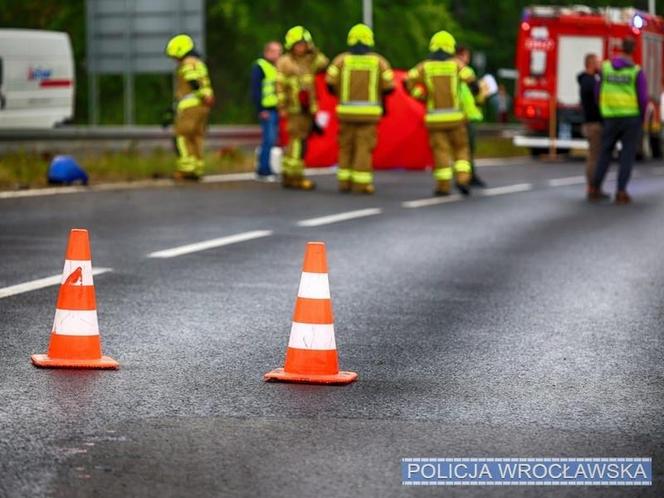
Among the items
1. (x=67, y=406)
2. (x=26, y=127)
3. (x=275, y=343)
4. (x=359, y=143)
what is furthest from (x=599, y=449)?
(x=26, y=127)

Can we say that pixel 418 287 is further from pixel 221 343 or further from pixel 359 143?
pixel 359 143

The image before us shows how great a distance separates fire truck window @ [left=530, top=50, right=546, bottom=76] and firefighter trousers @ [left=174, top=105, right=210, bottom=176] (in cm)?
1414

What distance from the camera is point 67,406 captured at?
7.13 m

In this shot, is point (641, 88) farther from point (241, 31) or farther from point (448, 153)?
point (241, 31)

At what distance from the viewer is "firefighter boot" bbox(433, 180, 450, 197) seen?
Result: 2217 centimetres

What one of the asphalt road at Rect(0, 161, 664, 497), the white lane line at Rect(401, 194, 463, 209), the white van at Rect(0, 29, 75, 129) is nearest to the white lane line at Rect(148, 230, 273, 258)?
the asphalt road at Rect(0, 161, 664, 497)

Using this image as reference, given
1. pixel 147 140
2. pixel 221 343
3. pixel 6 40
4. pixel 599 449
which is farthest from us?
pixel 6 40

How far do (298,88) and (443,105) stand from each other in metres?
1.92

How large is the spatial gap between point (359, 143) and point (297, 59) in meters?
1.51

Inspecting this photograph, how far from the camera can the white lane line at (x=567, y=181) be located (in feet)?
86.4

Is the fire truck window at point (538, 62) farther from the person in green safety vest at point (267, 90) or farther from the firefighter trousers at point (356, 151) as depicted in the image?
the firefighter trousers at point (356, 151)

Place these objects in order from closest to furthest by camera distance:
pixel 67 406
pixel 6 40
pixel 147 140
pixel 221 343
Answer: pixel 67 406
pixel 221 343
pixel 147 140
pixel 6 40

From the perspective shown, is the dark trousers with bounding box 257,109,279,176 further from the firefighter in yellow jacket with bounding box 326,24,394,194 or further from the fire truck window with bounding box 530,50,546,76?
the fire truck window with bounding box 530,50,546,76

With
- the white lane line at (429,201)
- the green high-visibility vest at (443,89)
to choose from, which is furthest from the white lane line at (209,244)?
the green high-visibility vest at (443,89)
